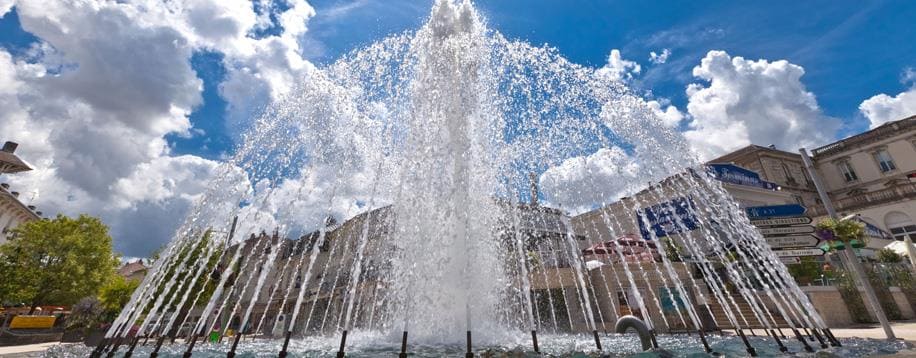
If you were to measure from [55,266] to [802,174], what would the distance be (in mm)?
65323

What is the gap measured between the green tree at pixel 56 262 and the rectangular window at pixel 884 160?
69.3 metres

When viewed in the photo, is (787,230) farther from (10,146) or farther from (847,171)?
(10,146)

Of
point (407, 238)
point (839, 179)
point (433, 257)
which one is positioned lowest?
point (433, 257)

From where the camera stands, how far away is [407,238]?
12961 millimetres

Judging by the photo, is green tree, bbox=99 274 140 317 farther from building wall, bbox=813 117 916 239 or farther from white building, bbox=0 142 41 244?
building wall, bbox=813 117 916 239

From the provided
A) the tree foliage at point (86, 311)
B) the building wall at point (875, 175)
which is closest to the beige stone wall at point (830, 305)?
the building wall at point (875, 175)

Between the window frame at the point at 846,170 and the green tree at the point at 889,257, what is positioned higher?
the window frame at the point at 846,170

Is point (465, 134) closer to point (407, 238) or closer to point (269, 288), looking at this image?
point (407, 238)

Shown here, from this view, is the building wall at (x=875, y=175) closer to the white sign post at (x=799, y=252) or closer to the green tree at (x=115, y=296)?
the white sign post at (x=799, y=252)

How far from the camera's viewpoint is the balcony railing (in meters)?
33.8

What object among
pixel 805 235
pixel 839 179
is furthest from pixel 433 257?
pixel 839 179

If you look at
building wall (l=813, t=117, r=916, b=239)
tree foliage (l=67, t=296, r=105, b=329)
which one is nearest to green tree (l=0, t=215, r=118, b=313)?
tree foliage (l=67, t=296, r=105, b=329)

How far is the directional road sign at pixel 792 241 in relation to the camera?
46.1 ft

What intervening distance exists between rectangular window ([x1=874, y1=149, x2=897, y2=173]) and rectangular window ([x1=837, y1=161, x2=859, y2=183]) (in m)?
2.07
